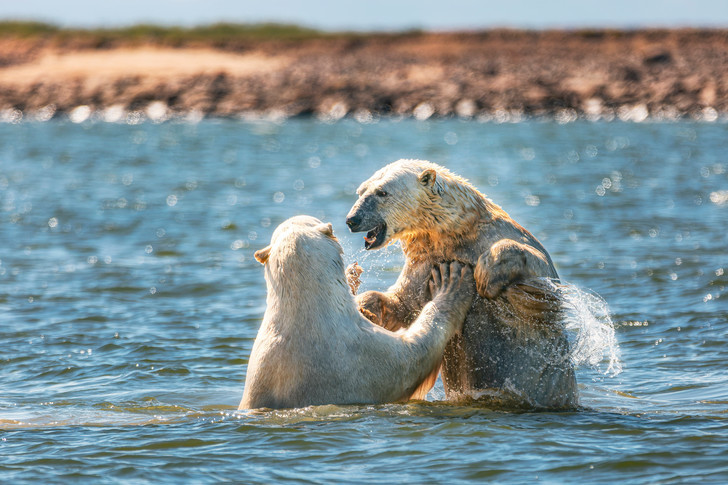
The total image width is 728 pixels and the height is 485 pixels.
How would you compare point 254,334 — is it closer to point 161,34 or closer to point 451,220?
point 451,220

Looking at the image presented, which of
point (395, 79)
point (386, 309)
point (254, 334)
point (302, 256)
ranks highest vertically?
point (395, 79)

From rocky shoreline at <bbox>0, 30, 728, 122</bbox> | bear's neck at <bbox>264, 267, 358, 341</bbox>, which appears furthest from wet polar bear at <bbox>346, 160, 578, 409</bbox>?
rocky shoreline at <bbox>0, 30, 728, 122</bbox>

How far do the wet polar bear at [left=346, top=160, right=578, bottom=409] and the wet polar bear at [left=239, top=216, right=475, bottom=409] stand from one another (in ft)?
1.19

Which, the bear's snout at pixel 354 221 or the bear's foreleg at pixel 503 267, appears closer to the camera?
the bear's foreleg at pixel 503 267

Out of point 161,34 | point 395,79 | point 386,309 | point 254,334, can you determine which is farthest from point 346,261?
point 161,34

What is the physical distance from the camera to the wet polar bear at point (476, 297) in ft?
23.0

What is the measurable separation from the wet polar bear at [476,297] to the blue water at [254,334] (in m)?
0.24

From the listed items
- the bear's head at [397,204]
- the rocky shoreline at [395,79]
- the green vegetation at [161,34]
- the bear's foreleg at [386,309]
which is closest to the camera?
the bear's head at [397,204]

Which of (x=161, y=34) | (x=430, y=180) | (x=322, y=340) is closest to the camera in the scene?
(x=322, y=340)

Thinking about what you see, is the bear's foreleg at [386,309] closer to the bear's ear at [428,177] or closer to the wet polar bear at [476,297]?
the wet polar bear at [476,297]

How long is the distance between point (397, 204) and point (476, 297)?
0.85 meters

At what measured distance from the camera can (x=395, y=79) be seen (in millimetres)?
62406

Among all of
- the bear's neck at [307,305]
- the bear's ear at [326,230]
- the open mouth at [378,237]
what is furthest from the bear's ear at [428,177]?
the bear's neck at [307,305]

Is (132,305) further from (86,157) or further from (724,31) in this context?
(724,31)
